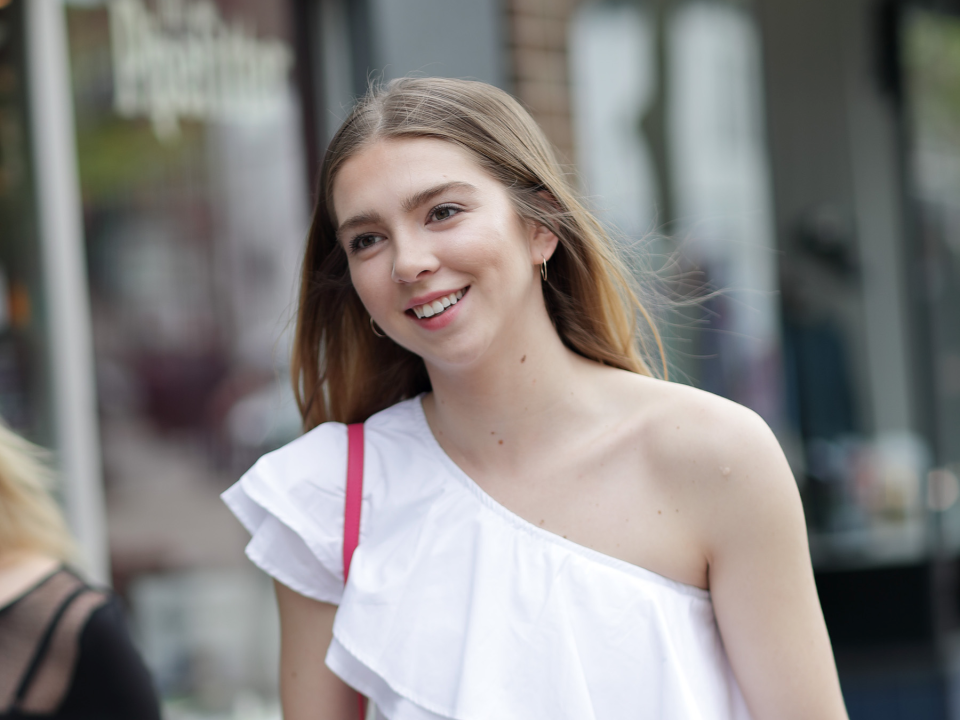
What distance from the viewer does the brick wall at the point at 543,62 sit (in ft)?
12.3

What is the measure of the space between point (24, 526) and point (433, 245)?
1.29 metres

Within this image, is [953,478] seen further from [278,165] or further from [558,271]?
[558,271]

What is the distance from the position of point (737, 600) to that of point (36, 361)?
264cm

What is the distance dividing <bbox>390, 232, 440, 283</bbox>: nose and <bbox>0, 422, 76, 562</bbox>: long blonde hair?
1.21 m

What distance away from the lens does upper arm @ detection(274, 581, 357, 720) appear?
156 cm

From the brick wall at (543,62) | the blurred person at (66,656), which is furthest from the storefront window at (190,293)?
the blurred person at (66,656)

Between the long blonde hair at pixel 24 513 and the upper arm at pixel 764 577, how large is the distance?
1.48 m

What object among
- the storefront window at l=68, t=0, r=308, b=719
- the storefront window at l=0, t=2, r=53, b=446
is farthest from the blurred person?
the storefront window at l=68, t=0, r=308, b=719

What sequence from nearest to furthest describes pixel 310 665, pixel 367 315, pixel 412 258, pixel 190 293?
pixel 412 258
pixel 310 665
pixel 367 315
pixel 190 293

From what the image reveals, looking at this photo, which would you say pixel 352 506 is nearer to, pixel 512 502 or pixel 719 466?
pixel 512 502

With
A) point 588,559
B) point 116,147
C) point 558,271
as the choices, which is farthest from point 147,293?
point 588,559

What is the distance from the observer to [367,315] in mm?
1697

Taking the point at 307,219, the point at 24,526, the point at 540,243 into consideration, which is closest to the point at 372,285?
the point at 540,243

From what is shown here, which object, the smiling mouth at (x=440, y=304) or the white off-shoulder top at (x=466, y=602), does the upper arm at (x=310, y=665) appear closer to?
the white off-shoulder top at (x=466, y=602)
